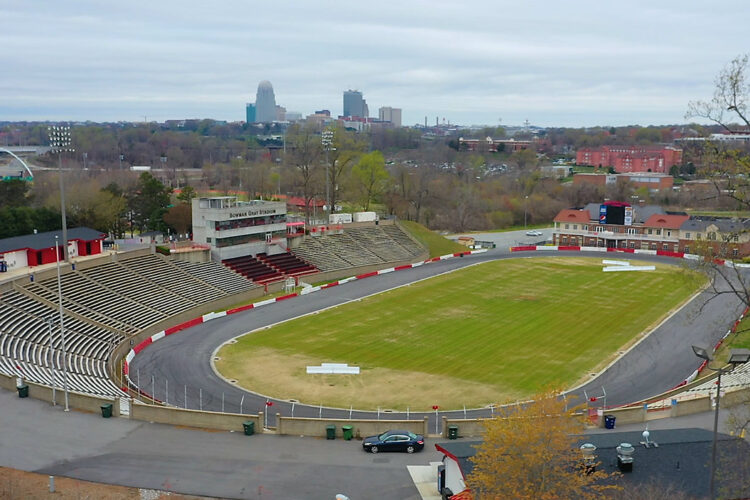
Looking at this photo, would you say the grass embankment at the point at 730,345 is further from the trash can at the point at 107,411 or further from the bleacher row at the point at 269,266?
the bleacher row at the point at 269,266

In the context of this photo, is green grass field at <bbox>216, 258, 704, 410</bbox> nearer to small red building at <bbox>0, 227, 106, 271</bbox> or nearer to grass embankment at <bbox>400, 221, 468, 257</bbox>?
grass embankment at <bbox>400, 221, 468, 257</bbox>

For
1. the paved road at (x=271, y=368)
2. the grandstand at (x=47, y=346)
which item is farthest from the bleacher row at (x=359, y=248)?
the grandstand at (x=47, y=346)

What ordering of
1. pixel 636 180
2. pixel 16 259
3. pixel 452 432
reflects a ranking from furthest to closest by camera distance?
pixel 636 180 < pixel 16 259 < pixel 452 432

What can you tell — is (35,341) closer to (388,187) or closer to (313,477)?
(313,477)

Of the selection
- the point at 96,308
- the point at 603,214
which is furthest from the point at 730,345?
the point at 603,214

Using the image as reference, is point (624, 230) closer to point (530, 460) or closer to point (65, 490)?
point (530, 460)

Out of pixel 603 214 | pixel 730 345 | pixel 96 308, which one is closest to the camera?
pixel 730 345

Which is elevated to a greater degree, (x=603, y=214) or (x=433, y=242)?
(x=603, y=214)
